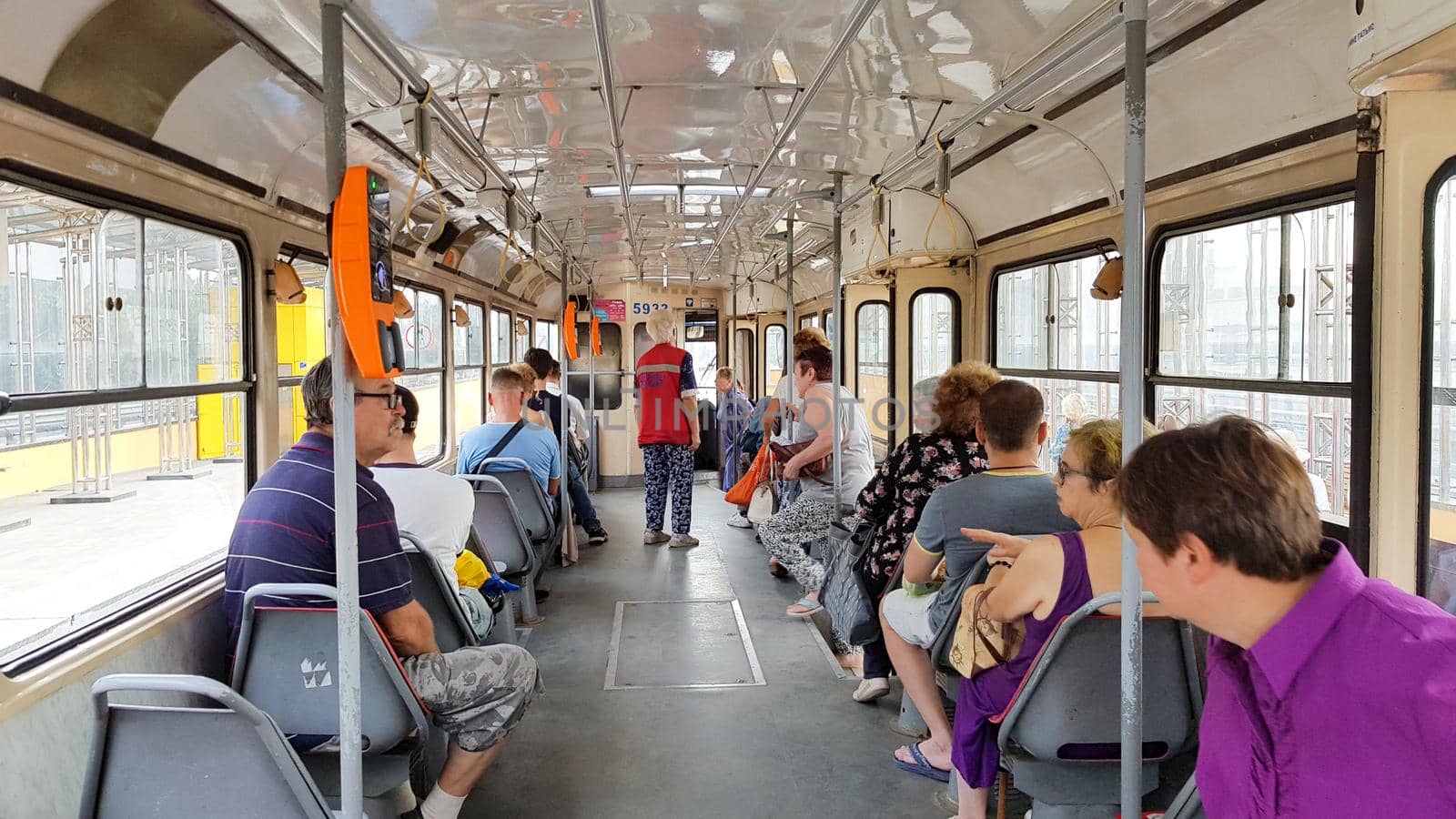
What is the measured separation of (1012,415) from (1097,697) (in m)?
0.87

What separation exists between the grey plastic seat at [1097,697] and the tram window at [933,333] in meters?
3.36

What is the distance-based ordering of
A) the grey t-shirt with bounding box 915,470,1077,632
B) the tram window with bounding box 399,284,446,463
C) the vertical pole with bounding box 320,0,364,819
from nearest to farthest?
the vertical pole with bounding box 320,0,364,819 → the grey t-shirt with bounding box 915,470,1077,632 → the tram window with bounding box 399,284,446,463

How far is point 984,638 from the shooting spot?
2.37 metres

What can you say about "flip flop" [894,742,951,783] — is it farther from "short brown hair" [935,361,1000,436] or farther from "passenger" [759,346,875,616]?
"passenger" [759,346,875,616]

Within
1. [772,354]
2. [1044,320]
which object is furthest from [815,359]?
[772,354]

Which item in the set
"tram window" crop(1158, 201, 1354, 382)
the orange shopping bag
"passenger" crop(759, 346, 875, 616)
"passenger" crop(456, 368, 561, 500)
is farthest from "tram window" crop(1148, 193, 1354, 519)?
"passenger" crop(456, 368, 561, 500)

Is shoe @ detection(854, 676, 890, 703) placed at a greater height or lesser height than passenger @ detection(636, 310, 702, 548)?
lesser

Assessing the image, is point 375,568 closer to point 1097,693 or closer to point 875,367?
point 1097,693

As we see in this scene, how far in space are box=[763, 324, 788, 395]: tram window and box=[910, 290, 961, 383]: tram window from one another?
5.06 metres

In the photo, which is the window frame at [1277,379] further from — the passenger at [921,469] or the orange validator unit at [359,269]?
the orange validator unit at [359,269]

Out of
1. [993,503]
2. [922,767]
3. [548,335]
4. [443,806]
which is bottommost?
[922,767]

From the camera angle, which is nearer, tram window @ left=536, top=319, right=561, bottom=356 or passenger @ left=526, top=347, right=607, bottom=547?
passenger @ left=526, top=347, right=607, bottom=547

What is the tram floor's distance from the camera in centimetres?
294

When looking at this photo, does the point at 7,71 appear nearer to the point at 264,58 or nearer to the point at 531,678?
the point at 264,58
